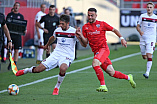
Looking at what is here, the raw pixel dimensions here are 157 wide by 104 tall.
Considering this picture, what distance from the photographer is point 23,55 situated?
65.3ft

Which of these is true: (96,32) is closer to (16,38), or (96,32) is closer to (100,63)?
(100,63)

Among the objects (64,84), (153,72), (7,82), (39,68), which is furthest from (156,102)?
(153,72)

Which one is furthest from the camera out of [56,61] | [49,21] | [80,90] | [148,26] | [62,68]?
[49,21]

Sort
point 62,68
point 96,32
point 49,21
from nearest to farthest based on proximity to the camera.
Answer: point 62,68, point 96,32, point 49,21

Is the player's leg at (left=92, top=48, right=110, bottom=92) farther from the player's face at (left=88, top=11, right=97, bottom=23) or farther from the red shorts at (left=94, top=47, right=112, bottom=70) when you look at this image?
the player's face at (left=88, top=11, right=97, bottom=23)

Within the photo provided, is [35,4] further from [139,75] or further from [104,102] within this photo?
[104,102]

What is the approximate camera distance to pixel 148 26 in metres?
12.9

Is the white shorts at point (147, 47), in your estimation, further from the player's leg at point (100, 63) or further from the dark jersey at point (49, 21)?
the dark jersey at point (49, 21)

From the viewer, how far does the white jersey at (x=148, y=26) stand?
1288 cm

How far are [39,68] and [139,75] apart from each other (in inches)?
184

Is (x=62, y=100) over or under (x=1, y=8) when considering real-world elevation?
under

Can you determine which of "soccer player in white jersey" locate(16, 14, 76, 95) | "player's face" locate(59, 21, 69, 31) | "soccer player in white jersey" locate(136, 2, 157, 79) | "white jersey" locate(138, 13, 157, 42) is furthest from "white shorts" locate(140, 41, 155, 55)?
"player's face" locate(59, 21, 69, 31)

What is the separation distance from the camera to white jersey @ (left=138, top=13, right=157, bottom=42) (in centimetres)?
1288

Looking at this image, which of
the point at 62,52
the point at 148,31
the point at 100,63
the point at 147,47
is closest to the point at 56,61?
the point at 62,52
